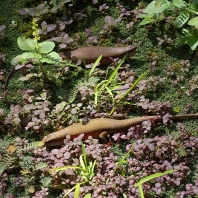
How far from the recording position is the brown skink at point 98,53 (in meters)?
4.95

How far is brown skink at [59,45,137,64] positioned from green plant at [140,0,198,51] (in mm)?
447

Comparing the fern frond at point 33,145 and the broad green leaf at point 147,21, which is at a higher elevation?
the broad green leaf at point 147,21

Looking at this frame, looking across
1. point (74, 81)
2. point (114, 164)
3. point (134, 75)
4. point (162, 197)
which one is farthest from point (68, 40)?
point (162, 197)

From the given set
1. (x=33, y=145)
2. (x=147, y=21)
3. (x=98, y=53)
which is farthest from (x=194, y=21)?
(x=33, y=145)

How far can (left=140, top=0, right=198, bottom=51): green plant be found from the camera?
15.6 feet

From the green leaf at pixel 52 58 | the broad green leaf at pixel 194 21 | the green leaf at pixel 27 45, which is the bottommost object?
the green leaf at pixel 52 58

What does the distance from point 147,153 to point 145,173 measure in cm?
23

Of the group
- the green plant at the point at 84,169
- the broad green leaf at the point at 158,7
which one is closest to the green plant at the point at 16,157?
the green plant at the point at 84,169

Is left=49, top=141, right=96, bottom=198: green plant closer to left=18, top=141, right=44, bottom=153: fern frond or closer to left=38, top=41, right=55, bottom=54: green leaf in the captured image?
left=18, top=141, right=44, bottom=153: fern frond

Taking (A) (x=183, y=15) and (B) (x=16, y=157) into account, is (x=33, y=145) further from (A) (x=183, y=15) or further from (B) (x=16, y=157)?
(A) (x=183, y=15)

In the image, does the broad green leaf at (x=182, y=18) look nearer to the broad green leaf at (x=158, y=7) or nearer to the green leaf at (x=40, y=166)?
the broad green leaf at (x=158, y=7)

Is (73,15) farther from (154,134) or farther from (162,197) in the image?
(162,197)

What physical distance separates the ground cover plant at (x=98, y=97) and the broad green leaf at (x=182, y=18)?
0.01m

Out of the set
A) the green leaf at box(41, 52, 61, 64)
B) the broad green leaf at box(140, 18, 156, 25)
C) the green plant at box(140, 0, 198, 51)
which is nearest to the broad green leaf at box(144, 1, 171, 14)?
the green plant at box(140, 0, 198, 51)
